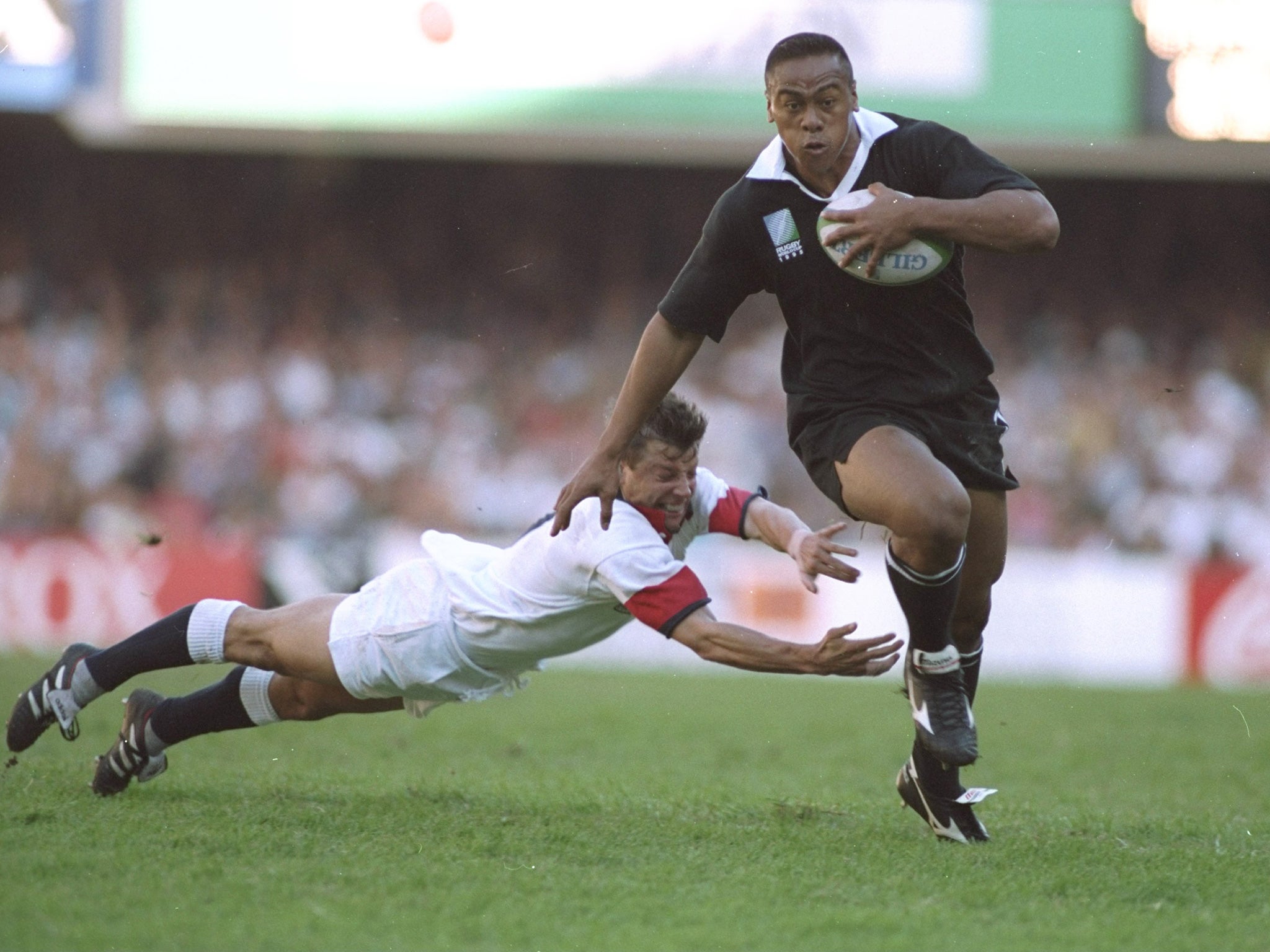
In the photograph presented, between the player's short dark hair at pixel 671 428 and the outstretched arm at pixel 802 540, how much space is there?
0.38 meters

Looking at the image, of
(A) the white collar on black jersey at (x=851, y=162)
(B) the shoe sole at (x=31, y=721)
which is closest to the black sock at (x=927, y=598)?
(A) the white collar on black jersey at (x=851, y=162)

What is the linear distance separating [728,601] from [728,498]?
25.9 feet

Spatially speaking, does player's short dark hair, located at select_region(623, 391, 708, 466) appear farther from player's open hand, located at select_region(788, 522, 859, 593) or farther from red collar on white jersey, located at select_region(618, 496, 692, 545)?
player's open hand, located at select_region(788, 522, 859, 593)

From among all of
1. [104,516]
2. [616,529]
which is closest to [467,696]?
[616,529]

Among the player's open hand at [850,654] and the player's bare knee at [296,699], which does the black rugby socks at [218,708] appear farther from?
the player's open hand at [850,654]

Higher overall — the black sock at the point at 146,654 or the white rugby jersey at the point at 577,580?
the white rugby jersey at the point at 577,580

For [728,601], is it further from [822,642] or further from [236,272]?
[822,642]

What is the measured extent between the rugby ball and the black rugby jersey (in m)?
0.14

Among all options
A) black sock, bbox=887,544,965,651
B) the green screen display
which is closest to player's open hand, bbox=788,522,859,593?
black sock, bbox=887,544,965,651

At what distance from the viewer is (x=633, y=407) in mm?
4613

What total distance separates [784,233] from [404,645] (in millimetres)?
1769

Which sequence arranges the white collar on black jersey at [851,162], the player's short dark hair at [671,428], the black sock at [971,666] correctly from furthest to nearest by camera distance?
the black sock at [971,666] → the player's short dark hair at [671,428] → the white collar on black jersey at [851,162]

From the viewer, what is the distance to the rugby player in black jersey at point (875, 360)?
4328 mm

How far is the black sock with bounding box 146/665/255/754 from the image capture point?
5.00 m
